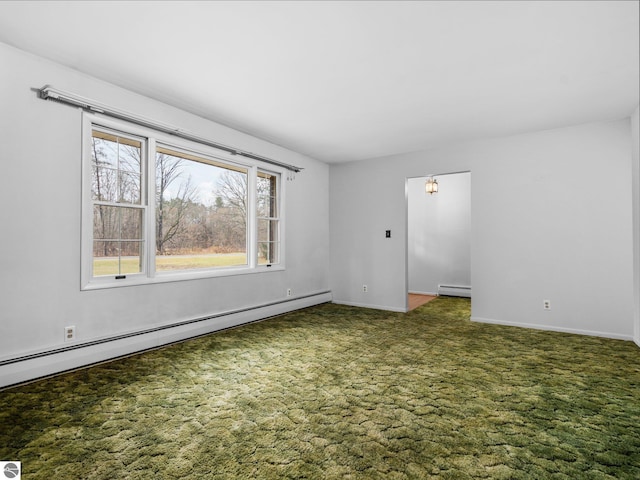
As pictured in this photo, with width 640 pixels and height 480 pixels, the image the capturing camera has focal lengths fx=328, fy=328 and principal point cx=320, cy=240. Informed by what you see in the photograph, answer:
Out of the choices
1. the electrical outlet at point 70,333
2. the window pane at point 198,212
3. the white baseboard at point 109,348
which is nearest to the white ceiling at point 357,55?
the window pane at point 198,212

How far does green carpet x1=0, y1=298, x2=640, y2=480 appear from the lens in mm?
1706

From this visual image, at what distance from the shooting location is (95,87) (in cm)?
314

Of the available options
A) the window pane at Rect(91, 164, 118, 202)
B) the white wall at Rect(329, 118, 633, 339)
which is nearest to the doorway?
the white wall at Rect(329, 118, 633, 339)

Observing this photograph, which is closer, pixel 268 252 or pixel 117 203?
pixel 117 203

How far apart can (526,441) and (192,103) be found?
13.7ft

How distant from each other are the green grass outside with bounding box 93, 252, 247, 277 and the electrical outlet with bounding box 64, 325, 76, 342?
0.51 meters

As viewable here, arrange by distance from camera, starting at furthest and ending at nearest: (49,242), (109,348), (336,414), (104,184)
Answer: (104,184) < (109,348) < (49,242) < (336,414)

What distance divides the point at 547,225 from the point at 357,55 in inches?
140

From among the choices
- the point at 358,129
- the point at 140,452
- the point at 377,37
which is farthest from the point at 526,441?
the point at 358,129

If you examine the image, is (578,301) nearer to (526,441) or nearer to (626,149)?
(626,149)

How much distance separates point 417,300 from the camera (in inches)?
267

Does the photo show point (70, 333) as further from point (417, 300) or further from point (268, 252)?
point (417, 300)

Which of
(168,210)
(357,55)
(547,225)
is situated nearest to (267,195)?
(168,210)

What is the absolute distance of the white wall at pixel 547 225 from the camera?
4.09 meters
